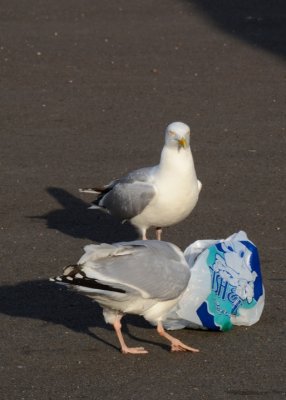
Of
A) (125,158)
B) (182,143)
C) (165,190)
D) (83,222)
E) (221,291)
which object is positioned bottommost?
(83,222)

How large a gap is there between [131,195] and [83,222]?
976mm

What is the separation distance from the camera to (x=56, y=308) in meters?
7.77

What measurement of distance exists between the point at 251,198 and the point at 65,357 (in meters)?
3.77

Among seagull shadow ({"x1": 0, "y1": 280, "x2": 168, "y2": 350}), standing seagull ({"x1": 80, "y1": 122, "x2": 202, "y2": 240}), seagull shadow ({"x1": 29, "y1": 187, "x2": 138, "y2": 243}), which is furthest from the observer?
seagull shadow ({"x1": 29, "y1": 187, "x2": 138, "y2": 243})

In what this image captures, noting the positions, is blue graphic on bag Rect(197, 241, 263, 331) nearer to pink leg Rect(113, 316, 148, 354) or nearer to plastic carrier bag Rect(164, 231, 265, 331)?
plastic carrier bag Rect(164, 231, 265, 331)

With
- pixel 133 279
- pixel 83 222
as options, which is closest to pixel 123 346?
pixel 133 279

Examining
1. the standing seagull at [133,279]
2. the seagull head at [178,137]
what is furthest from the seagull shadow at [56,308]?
the seagull head at [178,137]

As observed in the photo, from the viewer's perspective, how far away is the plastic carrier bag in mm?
7359

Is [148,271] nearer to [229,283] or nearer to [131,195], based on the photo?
[229,283]

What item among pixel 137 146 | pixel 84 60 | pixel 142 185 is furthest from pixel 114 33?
pixel 142 185

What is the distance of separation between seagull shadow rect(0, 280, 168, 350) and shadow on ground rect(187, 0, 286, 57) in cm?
874

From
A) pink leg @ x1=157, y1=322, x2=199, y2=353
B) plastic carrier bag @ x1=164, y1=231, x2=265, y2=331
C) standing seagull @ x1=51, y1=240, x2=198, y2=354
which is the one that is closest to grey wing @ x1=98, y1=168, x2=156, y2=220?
plastic carrier bag @ x1=164, y1=231, x2=265, y2=331

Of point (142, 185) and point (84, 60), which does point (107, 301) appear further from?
point (84, 60)

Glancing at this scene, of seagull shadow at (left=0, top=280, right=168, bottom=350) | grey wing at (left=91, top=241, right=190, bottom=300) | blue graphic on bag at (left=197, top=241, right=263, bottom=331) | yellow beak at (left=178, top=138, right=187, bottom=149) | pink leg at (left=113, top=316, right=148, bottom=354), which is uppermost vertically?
yellow beak at (left=178, top=138, right=187, bottom=149)
